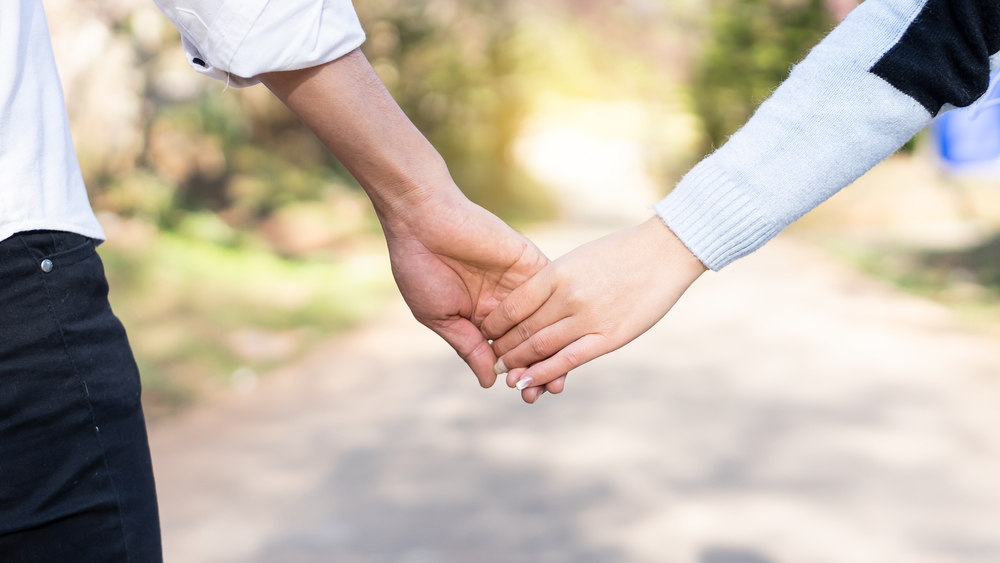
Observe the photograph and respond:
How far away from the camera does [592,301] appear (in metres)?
1.70

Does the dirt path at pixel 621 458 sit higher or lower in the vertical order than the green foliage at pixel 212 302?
lower

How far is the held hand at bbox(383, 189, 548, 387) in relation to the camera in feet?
5.40

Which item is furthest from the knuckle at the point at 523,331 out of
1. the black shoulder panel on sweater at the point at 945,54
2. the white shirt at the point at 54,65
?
the black shoulder panel on sweater at the point at 945,54

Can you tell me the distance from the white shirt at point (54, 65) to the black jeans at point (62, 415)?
0.04 m

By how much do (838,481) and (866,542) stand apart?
468 mm

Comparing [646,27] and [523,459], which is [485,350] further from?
[646,27]

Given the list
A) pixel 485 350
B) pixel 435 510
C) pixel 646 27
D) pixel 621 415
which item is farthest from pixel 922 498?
pixel 646 27

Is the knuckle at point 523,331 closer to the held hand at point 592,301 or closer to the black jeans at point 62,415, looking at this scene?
the held hand at point 592,301

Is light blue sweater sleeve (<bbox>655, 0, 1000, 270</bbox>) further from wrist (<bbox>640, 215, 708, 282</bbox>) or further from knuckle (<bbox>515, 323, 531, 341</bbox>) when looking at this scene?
knuckle (<bbox>515, 323, 531, 341</bbox>)

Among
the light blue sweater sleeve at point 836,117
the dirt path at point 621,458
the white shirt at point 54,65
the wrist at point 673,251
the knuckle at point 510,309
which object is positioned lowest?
the dirt path at point 621,458

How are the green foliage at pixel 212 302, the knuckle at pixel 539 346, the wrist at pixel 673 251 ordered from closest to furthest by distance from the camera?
the wrist at pixel 673 251
the knuckle at pixel 539 346
the green foliage at pixel 212 302

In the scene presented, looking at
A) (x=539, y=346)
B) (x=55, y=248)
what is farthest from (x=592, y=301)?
(x=55, y=248)

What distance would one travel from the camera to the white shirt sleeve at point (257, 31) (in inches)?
46.1

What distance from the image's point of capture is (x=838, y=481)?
3.10 metres
